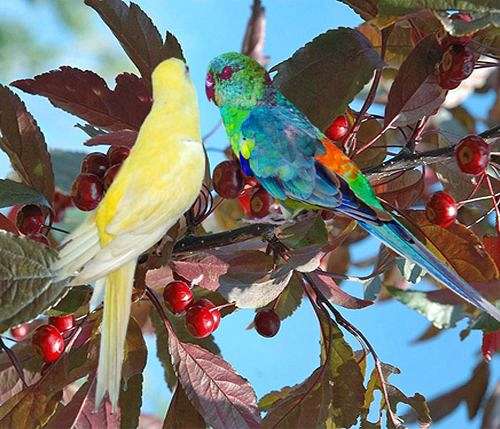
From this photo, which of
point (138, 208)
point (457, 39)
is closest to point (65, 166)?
point (457, 39)

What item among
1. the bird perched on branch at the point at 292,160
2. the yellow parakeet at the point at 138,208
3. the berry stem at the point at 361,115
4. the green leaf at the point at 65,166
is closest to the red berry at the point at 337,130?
the berry stem at the point at 361,115

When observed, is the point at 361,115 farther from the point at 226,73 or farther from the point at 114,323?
the point at 114,323

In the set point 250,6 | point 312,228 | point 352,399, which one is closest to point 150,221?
point 312,228

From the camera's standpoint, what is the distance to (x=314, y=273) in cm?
54

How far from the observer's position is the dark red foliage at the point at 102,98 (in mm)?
478

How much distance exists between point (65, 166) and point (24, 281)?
1.59ft

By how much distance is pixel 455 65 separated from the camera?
1.47 feet

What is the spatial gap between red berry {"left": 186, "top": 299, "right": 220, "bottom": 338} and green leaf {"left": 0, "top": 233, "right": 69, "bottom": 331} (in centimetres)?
16

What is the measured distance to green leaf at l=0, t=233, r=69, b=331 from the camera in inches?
12.2

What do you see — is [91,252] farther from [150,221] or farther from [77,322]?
[77,322]

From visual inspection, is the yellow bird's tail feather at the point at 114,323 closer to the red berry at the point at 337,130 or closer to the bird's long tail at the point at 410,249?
the bird's long tail at the point at 410,249

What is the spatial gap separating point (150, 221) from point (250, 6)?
0.74m

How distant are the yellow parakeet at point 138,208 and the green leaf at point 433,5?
0.13 metres

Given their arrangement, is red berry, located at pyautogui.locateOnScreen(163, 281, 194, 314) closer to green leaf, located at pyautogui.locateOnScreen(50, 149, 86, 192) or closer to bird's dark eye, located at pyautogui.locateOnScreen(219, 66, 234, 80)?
bird's dark eye, located at pyautogui.locateOnScreen(219, 66, 234, 80)
